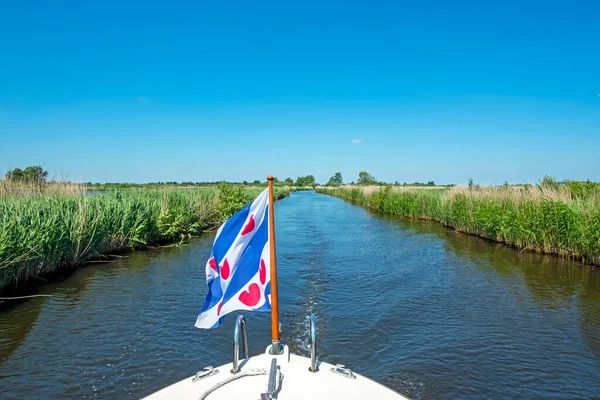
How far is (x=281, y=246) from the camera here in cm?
1605

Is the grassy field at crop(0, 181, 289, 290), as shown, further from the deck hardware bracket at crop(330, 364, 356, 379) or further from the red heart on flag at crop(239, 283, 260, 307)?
the deck hardware bracket at crop(330, 364, 356, 379)

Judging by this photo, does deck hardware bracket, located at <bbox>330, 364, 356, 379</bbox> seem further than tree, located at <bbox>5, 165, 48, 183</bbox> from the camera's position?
No

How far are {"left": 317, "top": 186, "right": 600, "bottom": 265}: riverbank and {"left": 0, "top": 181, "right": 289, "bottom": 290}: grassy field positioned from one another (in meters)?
14.7

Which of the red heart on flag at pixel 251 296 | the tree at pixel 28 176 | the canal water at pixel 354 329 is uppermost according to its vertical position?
the tree at pixel 28 176

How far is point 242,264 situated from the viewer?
3.51 metres


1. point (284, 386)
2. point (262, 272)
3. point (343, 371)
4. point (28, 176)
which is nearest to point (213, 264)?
point (262, 272)

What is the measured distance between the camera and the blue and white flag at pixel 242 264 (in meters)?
3.47

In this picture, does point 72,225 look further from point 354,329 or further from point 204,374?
point 204,374

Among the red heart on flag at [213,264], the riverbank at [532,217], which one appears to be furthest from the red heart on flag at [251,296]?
the riverbank at [532,217]

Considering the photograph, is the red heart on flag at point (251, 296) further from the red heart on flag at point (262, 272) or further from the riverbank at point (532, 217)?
the riverbank at point (532, 217)

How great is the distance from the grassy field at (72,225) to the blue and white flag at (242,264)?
263 inches

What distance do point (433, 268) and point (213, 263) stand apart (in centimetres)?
1005

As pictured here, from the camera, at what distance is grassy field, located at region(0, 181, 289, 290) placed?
8500mm

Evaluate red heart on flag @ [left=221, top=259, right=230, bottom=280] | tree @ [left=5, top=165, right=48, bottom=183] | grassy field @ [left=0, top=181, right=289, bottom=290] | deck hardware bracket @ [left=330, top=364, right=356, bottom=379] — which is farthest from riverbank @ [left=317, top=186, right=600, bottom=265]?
tree @ [left=5, top=165, right=48, bottom=183]
